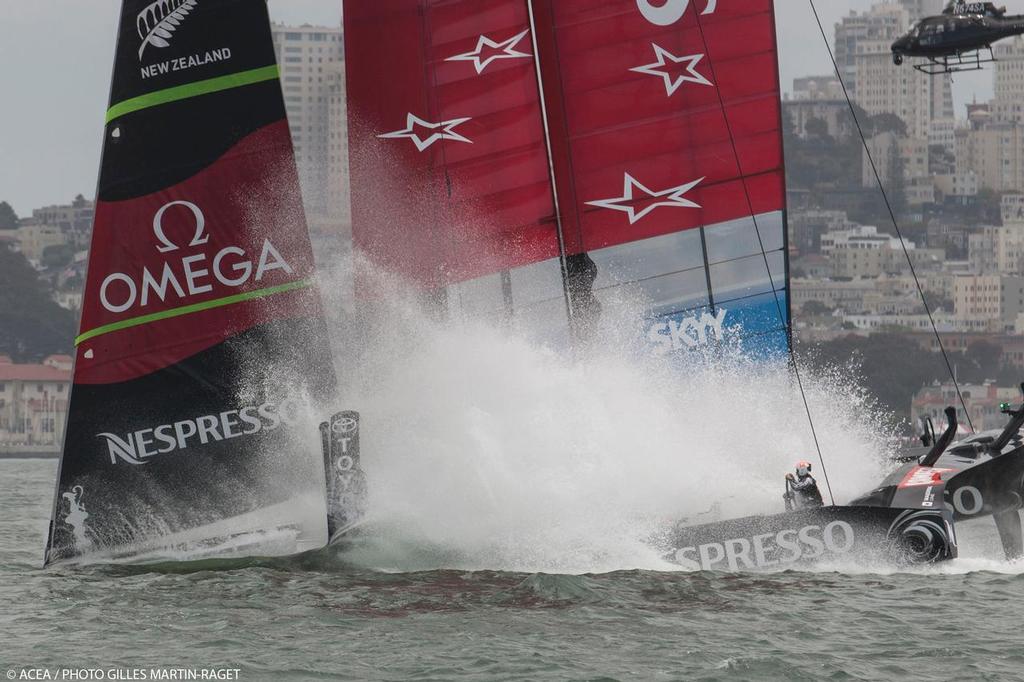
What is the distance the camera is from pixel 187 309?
37.5 ft

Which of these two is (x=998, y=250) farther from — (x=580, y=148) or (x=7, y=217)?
(x=580, y=148)

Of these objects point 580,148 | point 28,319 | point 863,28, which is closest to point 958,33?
point 580,148

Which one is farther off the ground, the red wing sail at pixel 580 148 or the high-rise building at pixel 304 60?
the high-rise building at pixel 304 60

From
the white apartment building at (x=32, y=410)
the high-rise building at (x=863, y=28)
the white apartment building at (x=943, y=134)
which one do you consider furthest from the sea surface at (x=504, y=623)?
the high-rise building at (x=863, y=28)

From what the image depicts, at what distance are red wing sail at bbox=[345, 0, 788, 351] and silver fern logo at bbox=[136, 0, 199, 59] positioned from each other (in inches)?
47.0

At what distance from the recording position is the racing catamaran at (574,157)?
12156 millimetres

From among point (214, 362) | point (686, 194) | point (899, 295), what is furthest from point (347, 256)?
point (899, 295)

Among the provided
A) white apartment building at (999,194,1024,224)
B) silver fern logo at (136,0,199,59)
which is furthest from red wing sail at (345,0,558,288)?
white apartment building at (999,194,1024,224)

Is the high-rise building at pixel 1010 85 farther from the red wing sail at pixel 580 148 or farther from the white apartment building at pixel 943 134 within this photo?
the red wing sail at pixel 580 148

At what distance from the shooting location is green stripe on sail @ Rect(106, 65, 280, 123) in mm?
11359

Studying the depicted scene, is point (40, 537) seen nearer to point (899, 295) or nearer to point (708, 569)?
point (708, 569)

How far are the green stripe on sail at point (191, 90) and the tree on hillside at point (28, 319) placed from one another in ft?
243

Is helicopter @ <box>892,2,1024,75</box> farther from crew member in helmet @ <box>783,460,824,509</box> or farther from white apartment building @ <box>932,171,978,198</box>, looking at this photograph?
white apartment building @ <box>932,171,978,198</box>

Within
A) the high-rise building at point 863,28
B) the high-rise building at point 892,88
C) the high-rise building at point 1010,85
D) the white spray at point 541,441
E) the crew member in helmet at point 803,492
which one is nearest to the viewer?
the crew member in helmet at point 803,492
